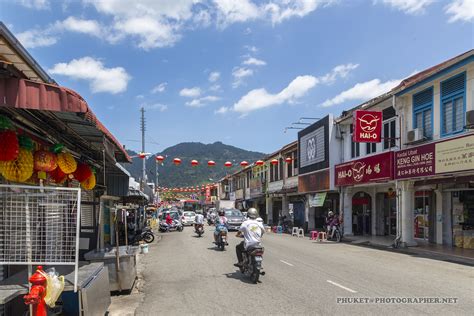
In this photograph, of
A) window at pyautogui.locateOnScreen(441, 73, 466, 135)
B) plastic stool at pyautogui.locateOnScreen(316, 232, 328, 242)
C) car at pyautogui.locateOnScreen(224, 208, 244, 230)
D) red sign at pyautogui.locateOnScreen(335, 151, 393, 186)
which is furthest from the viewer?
car at pyautogui.locateOnScreen(224, 208, 244, 230)

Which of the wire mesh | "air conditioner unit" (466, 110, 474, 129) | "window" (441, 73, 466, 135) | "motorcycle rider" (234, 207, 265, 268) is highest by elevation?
"window" (441, 73, 466, 135)

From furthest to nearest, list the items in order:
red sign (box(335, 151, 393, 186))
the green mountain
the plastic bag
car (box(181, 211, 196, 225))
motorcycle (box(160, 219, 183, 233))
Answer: the green mountain, car (box(181, 211, 196, 225)), motorcycle (box(160, 219, 183, 233)), red sign (box(335, 151, 393, 186)), the plastic bag

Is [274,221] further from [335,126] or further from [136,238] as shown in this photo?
[136,238]

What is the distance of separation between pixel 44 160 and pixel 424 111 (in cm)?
1759

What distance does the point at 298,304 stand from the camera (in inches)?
324

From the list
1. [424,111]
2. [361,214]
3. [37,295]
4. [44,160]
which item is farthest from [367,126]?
[37,295]

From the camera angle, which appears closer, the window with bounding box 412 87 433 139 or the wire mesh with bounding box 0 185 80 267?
the wire mesh with bounding box 0 185 80 267

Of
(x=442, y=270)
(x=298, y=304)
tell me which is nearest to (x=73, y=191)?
(x=298, y=304)

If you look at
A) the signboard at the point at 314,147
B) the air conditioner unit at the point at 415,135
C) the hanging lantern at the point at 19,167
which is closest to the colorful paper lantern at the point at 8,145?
the hanging lantern at the point at 19,167

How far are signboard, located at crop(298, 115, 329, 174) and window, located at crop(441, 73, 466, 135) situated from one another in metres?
10.9

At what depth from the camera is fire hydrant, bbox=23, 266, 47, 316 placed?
4.96m

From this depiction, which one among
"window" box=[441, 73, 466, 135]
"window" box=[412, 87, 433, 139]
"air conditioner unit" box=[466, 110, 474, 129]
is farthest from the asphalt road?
"window" box=[412, 87, 433, 139]

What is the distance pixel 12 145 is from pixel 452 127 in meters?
17.0

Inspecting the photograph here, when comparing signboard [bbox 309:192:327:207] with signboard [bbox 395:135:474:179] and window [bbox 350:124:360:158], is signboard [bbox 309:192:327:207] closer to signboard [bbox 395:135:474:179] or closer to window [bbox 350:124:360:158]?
window [bbox 350:124:360:158]
